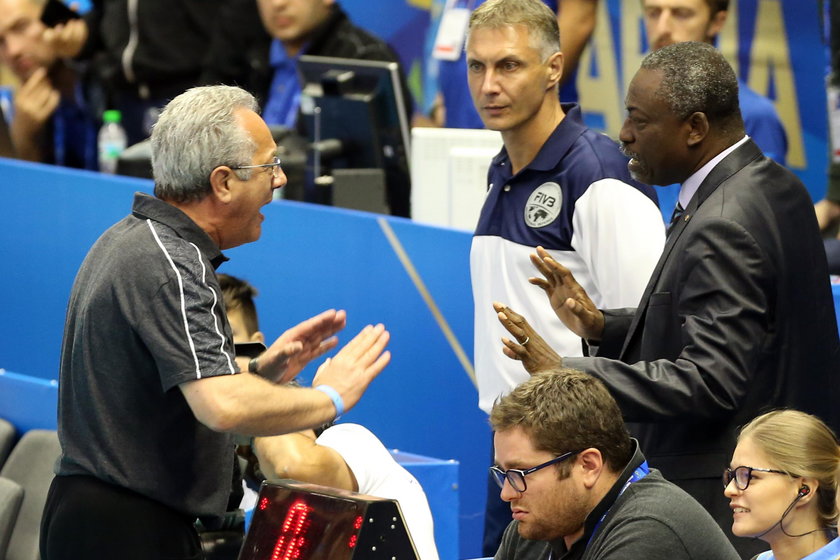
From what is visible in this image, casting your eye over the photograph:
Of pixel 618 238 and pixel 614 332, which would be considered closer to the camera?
pixel 614 332

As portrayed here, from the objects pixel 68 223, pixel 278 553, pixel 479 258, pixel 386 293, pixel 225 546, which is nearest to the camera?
pixel 278 553

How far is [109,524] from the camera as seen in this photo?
10.2 feet

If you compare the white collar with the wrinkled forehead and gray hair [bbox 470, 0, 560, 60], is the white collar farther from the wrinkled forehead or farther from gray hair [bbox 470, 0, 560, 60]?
the wrinkled forehead

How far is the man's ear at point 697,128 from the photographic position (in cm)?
333

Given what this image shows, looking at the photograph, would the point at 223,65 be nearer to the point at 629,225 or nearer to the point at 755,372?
the point at 629,225

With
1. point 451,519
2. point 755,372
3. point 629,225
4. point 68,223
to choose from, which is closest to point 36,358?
point 68,223

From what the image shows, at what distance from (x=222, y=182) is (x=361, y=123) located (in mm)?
3108

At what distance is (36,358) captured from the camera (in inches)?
273

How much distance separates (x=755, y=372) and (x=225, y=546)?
Answer: 1.38 m

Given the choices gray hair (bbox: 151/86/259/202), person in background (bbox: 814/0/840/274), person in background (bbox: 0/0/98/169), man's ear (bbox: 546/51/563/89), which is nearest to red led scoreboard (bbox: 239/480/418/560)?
gray hair (bbox: 151/86/259/202)

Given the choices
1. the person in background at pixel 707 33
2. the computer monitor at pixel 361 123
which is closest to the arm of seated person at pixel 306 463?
the person in background at pixel 707 33

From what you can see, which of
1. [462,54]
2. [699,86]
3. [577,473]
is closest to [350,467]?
[577,473]

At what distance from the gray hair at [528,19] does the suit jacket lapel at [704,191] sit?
0.95 metres

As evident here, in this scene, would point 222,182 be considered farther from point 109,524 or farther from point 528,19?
point 528,19
